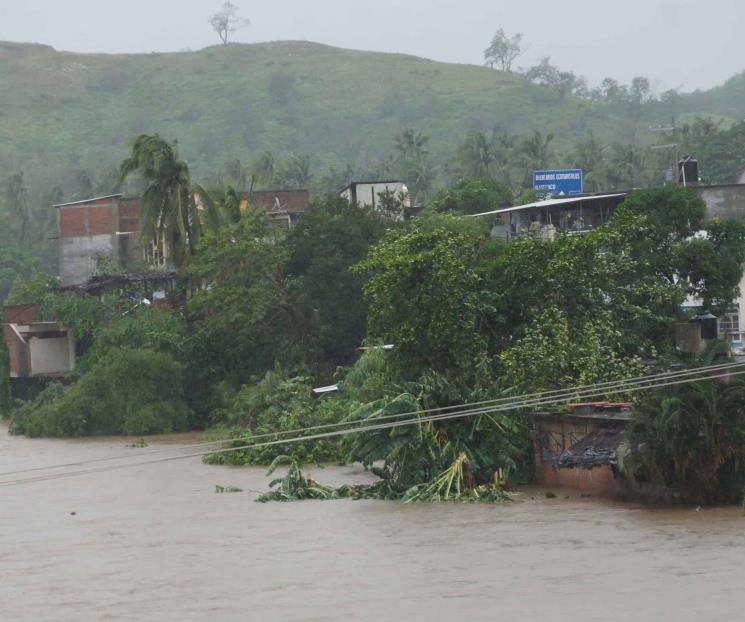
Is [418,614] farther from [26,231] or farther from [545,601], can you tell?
[26,231]

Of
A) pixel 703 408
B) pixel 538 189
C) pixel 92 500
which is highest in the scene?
pixel 538 189

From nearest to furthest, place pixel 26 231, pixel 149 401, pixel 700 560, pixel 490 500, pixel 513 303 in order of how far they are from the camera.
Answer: pixel 700 560, pixel 490 500, pixel 513 303, pixel 149 401, pixel 26 231

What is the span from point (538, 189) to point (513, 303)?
2549cm

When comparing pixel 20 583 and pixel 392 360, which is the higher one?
pixel 392 360

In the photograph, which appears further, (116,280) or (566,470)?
(116,280)

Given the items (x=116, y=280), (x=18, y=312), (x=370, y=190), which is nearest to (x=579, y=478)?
(x=116, y=280)

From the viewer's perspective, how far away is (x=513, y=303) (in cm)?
2888

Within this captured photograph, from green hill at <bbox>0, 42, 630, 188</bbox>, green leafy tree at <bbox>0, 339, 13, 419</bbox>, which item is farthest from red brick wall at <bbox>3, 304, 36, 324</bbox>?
green hill at <bbox>0, 42, 630, 188</bbox>

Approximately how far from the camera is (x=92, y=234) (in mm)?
61844

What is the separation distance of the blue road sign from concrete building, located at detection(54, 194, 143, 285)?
19550 millimetres

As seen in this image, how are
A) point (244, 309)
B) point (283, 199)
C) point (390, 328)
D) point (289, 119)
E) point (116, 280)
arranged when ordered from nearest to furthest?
point (390, 328)
point (244, 309)
point (116, 280)
point (283, 199)
point (289, 119)

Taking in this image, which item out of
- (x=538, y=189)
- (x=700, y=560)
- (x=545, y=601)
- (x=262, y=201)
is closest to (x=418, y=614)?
(x=545, y=601)

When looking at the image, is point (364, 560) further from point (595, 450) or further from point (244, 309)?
point (244, 309)

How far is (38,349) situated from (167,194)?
8.35m
